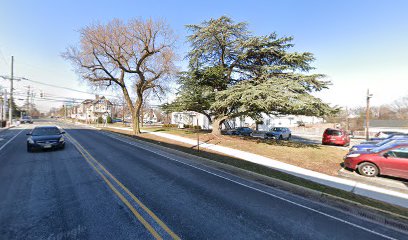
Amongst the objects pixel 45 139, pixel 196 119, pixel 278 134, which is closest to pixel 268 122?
pixel 196 119

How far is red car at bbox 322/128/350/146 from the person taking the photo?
719 inches

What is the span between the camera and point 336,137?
727 inches

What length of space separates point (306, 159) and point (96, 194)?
11552mm

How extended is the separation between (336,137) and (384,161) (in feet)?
37.4

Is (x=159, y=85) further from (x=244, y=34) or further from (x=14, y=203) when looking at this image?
(x=14, y=203)

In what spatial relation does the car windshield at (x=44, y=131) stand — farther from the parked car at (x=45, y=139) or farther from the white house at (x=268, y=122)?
the white house at (x=268, y=122)

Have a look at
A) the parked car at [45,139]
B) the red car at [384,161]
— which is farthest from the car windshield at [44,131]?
the red car at [384,161]

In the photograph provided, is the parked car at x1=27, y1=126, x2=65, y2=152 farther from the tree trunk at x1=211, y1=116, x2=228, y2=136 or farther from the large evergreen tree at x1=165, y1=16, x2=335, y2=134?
the tree trunk at x1=211, y1=116, x2=228, y2=136

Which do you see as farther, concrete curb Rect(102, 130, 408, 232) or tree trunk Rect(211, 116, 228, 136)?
tree trunk Rect(211, 116, 228, 136)

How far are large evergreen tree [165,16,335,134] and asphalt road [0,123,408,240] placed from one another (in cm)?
733

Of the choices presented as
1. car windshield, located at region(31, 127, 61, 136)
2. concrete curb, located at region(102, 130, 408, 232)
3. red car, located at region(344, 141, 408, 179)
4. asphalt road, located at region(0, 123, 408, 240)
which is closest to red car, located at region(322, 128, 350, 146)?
red car, located at region(344, 141, 408, 179)

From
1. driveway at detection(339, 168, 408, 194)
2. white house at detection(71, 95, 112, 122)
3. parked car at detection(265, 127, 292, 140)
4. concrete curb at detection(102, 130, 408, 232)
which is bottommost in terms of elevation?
driveway at detection(339, 168, 408, 194)

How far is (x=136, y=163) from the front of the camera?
29.5ft

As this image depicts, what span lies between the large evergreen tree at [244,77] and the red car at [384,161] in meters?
3.80
